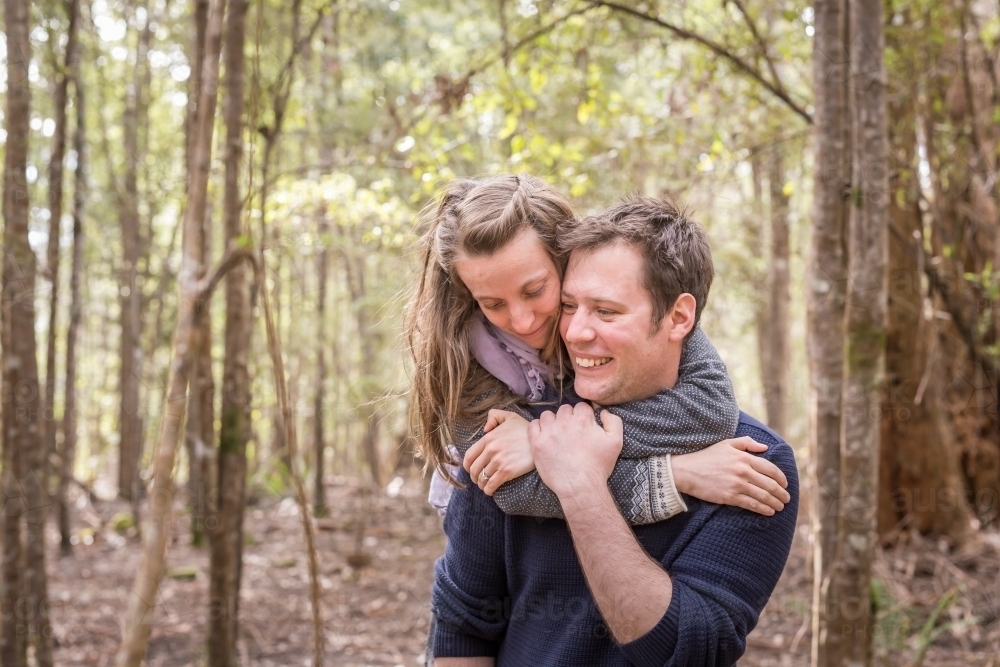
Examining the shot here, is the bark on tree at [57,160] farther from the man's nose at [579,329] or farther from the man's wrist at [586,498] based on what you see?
the man's wrist at [586,498]

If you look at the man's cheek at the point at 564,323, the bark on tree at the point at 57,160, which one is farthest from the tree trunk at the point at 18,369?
the man's cheek at the point at 564,323

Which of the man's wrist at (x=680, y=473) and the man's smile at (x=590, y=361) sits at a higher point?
the man's smile at (x=590, y=361)

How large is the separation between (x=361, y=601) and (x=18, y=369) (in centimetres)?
387

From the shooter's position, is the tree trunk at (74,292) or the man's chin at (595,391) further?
the tree trunk at (74,292)

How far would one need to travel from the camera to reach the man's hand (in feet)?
5.46

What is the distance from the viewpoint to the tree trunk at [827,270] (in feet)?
11.1

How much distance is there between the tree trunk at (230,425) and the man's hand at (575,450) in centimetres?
328

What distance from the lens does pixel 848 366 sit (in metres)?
3.16

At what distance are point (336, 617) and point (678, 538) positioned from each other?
6049 millimetres

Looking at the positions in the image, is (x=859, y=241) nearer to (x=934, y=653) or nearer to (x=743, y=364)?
(x=934, y=653)

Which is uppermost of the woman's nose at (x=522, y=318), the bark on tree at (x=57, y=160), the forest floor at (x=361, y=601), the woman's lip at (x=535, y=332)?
the bark on tree at (x=57, y=160)

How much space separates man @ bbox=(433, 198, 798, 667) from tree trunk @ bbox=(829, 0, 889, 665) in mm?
1469

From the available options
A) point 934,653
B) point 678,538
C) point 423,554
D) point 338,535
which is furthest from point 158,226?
point 678,538

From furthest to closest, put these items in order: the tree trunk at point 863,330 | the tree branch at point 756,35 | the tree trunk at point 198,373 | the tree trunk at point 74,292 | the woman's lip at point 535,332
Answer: the tree trunk at point 74,292, the tree branch at point 756,35, the tree trunk at point 198,373, the tree trunk at point 863,330, the woman's lip at point 535,332
